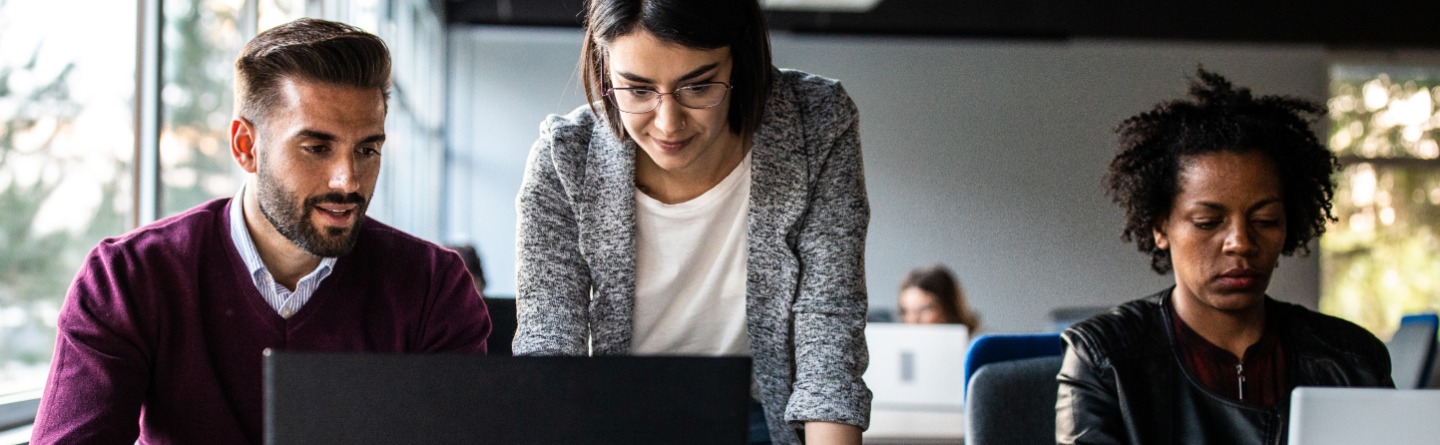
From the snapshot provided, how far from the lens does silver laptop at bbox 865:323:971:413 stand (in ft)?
10.7

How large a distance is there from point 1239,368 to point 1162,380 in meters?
0.11

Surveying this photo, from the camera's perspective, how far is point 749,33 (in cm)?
149

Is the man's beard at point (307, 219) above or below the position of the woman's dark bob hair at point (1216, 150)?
below

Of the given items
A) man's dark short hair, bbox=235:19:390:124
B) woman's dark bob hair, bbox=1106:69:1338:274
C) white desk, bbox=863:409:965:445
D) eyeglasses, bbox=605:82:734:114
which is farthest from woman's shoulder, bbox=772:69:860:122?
white desk, bbox=863:409:965:445

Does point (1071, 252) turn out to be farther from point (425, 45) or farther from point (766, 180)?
point (766, 180)

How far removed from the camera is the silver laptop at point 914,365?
3.27m

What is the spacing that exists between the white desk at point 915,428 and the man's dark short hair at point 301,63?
5.51 feet

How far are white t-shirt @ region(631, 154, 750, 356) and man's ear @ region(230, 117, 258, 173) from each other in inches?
18.3

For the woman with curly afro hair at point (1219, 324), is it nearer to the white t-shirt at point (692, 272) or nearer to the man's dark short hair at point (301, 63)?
the white t-shirt at point (692, 272)

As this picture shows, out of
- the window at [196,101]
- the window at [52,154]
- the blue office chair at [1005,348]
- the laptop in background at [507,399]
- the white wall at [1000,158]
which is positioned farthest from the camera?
the white wall at [1000,158]


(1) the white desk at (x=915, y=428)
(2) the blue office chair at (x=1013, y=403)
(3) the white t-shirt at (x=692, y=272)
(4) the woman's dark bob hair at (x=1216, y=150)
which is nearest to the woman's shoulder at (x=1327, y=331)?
(4) the woman's dark bob hair at (x=1216, y=150)

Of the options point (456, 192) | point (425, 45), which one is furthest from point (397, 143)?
point (456, 192)

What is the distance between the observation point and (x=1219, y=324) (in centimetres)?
180

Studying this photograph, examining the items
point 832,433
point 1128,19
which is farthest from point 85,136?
point 1128,19
